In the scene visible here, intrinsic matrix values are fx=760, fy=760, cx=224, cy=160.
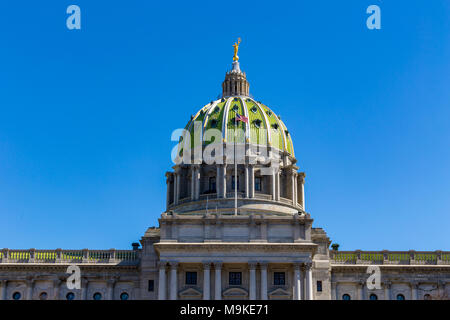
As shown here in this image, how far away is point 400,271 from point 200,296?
2493cm

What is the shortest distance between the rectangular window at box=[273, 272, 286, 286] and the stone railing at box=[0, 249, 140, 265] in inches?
698

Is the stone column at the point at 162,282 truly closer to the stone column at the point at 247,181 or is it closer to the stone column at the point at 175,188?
the stone column at the point at 247,181

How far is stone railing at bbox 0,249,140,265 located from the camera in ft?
291

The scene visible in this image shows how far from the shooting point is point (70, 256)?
293 feet

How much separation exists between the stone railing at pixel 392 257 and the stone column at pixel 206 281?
57.2 feet

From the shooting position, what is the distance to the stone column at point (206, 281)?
→ 78062 mm

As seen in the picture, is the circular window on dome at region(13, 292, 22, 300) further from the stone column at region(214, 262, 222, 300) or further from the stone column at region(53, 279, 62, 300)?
the stone column at region(214, 262, 222, 300)

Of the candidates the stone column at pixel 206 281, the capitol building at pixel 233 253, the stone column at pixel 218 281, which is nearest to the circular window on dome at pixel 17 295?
the capitol building at pixel 233 253

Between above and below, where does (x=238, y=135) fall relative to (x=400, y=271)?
above

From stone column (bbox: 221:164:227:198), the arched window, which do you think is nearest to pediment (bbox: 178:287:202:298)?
the arched window
